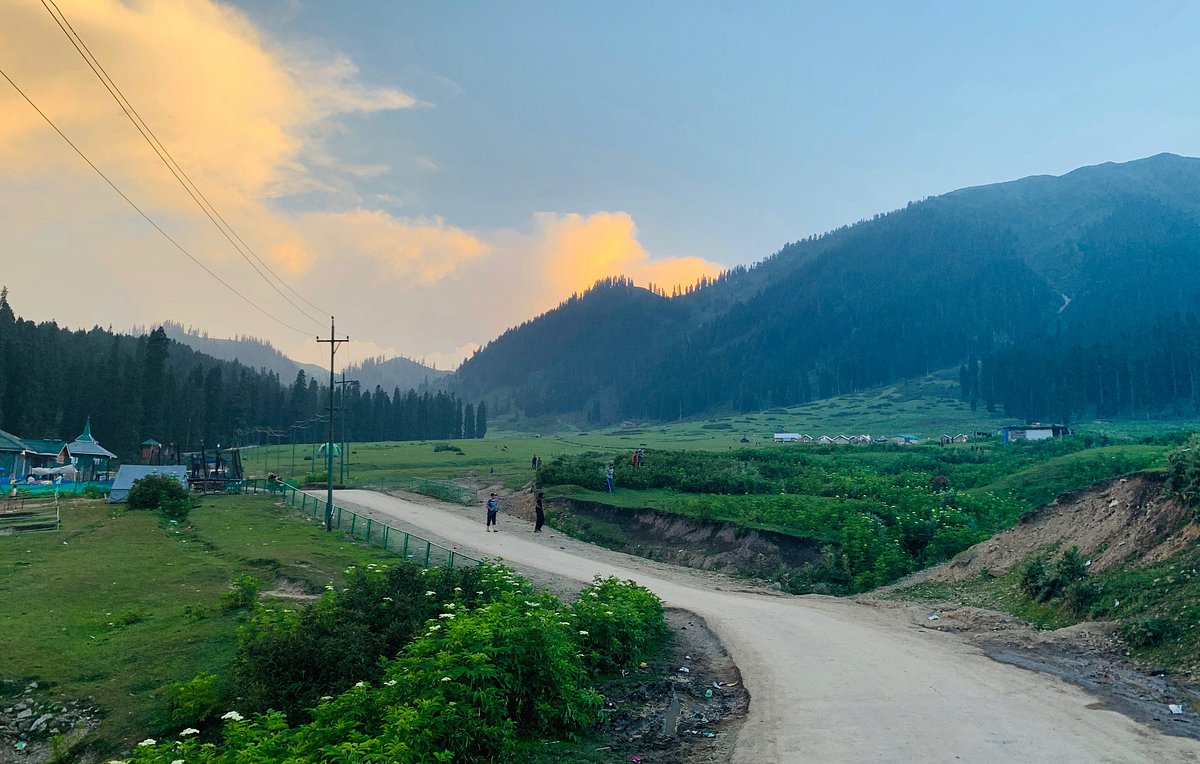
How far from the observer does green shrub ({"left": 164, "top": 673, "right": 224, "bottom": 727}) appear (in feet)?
45.1

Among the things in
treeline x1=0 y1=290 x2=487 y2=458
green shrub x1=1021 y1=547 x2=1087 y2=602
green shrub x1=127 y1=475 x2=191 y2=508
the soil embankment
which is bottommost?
the soil embankment

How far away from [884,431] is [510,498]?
118273 millimetres

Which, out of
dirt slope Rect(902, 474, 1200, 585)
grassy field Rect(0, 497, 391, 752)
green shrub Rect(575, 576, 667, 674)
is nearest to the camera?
green shrub Rect(575, 576, 667, 674)

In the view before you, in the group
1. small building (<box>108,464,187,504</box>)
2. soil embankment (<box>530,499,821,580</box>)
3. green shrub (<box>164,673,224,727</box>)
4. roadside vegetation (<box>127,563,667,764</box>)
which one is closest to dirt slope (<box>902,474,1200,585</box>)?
soil embankment (<box>530,499,821,580</box>)

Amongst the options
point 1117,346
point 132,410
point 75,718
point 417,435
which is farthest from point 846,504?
point 417,435

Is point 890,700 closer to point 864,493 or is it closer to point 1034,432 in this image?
point 864,493

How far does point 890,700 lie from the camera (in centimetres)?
1323

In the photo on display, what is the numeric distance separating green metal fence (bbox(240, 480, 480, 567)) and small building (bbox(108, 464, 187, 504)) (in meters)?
4.80

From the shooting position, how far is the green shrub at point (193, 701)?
13.8 meters

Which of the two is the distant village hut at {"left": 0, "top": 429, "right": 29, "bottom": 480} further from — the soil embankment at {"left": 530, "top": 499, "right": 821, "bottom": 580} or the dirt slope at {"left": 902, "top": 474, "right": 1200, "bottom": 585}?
the dirt slope at {"left": 902, "top": 474, "right": 1200, "bottom": 585}

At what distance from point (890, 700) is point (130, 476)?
176ft

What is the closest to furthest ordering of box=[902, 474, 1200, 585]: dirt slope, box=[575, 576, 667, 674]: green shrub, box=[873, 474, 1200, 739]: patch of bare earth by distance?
box=[873, 474, 1200, 739]: patch of bare earth, box=[575, 576, 667, 674]: green shrub, box=[902, 474, 1200, 585]: dirt slope

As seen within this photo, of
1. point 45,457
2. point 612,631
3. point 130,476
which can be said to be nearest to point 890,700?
point 612,631

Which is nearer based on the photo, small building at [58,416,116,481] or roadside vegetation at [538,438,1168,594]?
roadside vegetation at [538,438,1168,594]
